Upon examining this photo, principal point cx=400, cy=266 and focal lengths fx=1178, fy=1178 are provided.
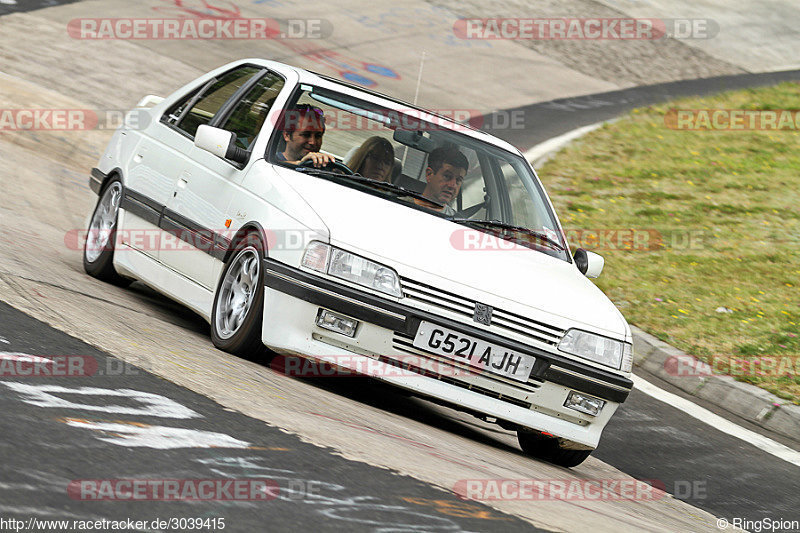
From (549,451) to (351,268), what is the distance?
5.51 feet

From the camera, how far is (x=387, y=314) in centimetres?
580

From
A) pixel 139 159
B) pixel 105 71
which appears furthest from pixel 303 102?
pixel 105 71

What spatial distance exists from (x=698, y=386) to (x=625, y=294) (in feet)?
6.63

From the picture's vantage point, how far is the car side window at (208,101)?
777cm

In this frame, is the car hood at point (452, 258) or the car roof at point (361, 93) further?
the car roof at point (361, 93)

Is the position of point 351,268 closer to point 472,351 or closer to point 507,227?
point 472,351

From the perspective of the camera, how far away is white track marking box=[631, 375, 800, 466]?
311 inches

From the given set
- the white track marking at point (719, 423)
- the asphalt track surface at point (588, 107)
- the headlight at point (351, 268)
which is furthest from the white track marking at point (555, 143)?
the headlight at point (351, 268)

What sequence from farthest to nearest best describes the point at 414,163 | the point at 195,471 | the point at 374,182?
1. the point at 414,163
2. the point at 374,182
3. the point at 195,471

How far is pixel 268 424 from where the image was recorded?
488 centimetres

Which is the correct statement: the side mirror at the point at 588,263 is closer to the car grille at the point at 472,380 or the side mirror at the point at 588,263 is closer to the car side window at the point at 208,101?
the car grille at the point at 472,380

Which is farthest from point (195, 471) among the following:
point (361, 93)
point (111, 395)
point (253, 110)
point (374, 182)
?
point (361, 93)

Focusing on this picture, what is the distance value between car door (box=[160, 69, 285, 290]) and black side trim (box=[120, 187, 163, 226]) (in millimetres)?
139

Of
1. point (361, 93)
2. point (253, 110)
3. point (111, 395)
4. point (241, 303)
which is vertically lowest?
point (241, 303)
